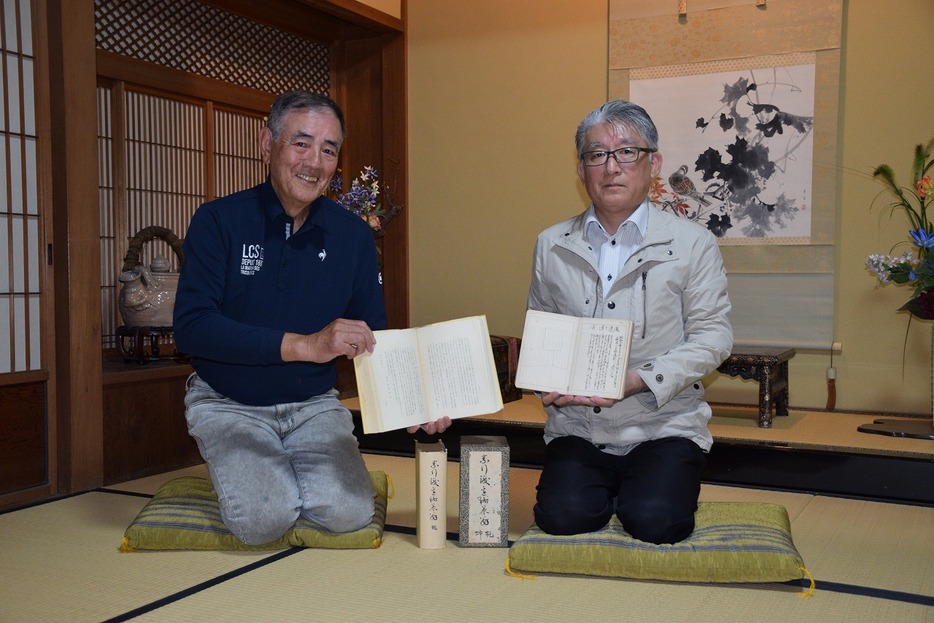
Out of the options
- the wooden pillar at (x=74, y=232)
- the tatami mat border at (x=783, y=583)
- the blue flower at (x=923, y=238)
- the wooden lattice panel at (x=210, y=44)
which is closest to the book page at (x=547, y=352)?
the tatami mat border at (x=783, y=583)

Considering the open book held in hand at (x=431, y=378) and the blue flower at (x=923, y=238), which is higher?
the blue flower at (x=923, y=238)

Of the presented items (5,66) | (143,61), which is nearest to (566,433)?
(5,66)

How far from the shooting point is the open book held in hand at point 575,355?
2.38 m

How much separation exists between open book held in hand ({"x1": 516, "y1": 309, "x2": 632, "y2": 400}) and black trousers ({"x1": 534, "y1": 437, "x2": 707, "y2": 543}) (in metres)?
0.27

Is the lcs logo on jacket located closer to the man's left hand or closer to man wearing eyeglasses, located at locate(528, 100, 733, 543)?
the man's left hand

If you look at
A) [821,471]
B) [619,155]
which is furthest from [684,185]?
[619,155]

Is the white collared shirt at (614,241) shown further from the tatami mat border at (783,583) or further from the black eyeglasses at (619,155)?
the tatami mat border at (783,583)

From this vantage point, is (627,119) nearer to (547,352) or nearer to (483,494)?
(547,352)

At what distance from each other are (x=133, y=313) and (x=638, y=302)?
2.28 m

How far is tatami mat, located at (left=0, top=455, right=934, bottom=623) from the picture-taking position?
6.84ft

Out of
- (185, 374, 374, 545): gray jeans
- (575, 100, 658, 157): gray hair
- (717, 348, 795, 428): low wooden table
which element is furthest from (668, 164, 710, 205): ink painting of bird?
(185, 374, 374, 545): gray jeans

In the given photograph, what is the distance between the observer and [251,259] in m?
2.66

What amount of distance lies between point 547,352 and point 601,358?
0.49 ft

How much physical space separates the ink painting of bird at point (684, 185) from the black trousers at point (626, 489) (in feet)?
7.77
